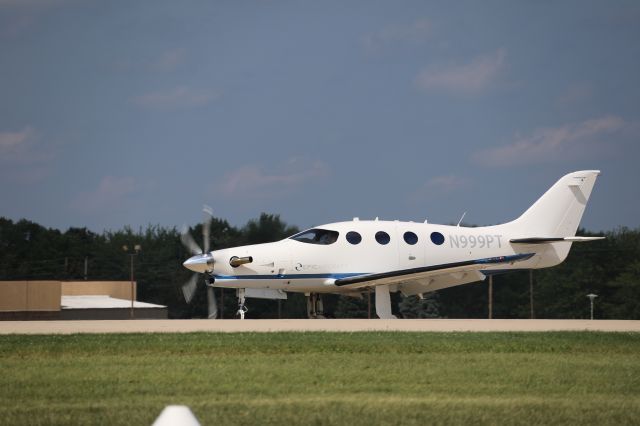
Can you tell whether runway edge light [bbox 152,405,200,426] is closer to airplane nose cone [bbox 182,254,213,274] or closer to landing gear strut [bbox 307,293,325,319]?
airplane nose cone [bbox 182,254,213,274]

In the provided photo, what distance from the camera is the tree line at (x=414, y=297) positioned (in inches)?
4006

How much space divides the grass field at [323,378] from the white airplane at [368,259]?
34.4 ft

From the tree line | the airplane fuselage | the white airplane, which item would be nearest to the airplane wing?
the white airplane

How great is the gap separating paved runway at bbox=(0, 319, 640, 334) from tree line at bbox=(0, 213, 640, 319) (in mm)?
63476

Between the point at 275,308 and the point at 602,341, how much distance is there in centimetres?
7874

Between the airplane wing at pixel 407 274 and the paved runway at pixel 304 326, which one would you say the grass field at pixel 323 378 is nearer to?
the paved runway at pixel 304 326

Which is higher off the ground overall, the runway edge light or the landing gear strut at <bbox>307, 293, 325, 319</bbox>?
the landing gear strut at <bbox>307, 293, 325, 319</bbox>

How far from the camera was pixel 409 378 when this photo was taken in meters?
16.4

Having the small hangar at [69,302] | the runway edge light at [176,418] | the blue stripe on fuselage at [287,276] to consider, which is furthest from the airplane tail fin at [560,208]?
the small hangar at [69,302]

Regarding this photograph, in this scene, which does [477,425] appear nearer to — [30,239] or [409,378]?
[409,378]

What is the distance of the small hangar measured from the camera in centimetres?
7181

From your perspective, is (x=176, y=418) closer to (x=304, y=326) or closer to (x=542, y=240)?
(x=304, y=326)

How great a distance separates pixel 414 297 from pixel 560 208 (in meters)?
66.6

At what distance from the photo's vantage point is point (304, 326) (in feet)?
87.1
